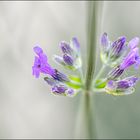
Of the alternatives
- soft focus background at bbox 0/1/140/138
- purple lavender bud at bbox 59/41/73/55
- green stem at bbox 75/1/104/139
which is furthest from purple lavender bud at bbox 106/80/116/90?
soft focus background at bbox 0/1/140/138

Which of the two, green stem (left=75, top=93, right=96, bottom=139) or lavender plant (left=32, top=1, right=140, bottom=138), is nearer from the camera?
green stem (left=75, top=93, right=96, bottom=139)

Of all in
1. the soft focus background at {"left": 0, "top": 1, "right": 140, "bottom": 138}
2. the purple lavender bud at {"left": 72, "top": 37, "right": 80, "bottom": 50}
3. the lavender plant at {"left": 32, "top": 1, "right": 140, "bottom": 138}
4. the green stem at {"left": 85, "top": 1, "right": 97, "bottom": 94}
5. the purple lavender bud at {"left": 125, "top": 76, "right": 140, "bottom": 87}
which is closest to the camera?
the green stem at {"left": 85, "top": 1, "right": 97, "bottom": 94}

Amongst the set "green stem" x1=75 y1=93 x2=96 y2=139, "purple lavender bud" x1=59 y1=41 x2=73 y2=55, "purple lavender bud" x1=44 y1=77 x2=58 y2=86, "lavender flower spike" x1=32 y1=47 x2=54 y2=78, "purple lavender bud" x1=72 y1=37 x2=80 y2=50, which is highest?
"purple lavender bud" x1=72 y1=37 x2=80 y2=50

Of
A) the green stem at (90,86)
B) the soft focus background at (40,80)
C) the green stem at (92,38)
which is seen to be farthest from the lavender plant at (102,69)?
the soft focus background at (40,80)

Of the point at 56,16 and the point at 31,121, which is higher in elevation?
the point at 56,16

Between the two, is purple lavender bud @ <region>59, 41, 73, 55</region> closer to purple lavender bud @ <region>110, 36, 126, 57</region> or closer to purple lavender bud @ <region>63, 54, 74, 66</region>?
purple lavender bud @ <region>63, 54, 74, 66</region>

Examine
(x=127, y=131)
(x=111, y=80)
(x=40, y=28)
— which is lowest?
(x=127, y=131)

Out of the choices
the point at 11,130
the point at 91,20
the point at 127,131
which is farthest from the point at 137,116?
the point at 91,20

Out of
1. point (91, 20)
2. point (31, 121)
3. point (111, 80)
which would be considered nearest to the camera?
point (91, 20)

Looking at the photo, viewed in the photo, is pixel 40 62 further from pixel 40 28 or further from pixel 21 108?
pixel 40 28
